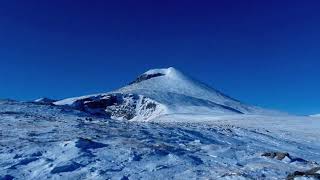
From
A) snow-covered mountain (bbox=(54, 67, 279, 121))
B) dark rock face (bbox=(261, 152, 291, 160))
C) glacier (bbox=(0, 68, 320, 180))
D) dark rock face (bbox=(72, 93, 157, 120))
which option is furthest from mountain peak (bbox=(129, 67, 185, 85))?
dark rock face (bbox=(261, 152, 291, 160))

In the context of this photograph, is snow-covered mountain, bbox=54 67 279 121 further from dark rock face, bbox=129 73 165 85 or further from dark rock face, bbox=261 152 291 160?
dark rock face, bbox=261 152 291 160

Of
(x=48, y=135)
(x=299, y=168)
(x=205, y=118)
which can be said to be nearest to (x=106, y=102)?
(x=205, y=118)

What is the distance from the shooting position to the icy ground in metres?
18.7

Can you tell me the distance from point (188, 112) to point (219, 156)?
55125 mm

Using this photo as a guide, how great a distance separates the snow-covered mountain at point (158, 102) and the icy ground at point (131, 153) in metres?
41.7

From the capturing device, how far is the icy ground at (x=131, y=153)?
18.7m

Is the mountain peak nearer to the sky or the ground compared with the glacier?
nearer to the sky

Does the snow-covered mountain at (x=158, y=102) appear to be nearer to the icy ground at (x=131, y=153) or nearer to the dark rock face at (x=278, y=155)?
the icy ground at (x=131, y=153)

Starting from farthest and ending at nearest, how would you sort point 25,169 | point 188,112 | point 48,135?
1. point 188,112
2. point 48,135
3. point 25,169

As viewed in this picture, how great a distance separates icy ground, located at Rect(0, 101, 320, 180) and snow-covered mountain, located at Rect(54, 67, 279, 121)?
4170cm

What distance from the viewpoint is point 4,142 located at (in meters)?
22.4

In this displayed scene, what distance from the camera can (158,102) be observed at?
86.9 meters

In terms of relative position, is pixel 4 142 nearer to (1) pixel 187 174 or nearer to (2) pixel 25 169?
(2) pixel 25 169

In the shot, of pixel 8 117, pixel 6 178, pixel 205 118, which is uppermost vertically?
pixel 205 118
